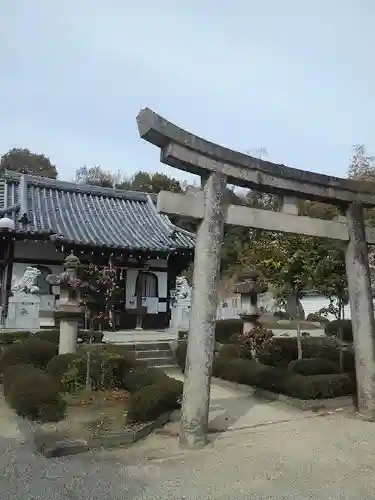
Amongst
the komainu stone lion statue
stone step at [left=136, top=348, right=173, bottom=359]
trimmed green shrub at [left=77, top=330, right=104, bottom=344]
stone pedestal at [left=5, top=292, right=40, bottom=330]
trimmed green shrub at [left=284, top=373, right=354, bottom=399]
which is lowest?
trimmed green shrub at [left=284, top=373, right=354, bottom=399]

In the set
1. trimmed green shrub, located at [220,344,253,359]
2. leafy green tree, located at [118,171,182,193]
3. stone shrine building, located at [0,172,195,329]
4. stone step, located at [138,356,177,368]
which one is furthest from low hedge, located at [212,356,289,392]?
leafy green tree, located at [118,171,182,193]

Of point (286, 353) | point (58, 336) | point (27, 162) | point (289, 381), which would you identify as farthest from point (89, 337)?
point (27, 162)

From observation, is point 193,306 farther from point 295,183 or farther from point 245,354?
point 245,354

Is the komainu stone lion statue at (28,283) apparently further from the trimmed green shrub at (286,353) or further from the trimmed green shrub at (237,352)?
the trimmed green shrub at (286,353)

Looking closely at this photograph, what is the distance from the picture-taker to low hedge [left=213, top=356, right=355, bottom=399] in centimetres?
858

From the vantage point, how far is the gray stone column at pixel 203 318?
595cm

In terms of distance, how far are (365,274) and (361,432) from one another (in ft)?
8.40

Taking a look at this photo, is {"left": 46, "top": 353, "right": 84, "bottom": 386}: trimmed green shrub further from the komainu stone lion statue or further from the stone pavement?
the komainu stone lion statue

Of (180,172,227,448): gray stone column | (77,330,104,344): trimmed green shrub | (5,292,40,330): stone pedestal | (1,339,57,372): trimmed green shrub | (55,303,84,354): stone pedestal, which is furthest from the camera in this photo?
(5,292,40,330): stone pedestal

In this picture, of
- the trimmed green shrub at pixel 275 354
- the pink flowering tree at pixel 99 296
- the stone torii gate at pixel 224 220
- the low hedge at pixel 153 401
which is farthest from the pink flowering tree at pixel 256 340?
the pink flowering tree at pixel 99 296

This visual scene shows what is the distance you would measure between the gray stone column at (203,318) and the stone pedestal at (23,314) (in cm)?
1109

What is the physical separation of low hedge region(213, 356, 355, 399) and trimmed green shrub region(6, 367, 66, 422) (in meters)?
4.38

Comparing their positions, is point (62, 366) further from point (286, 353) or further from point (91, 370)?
point (286, 353)

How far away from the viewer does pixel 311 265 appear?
35.6ft
